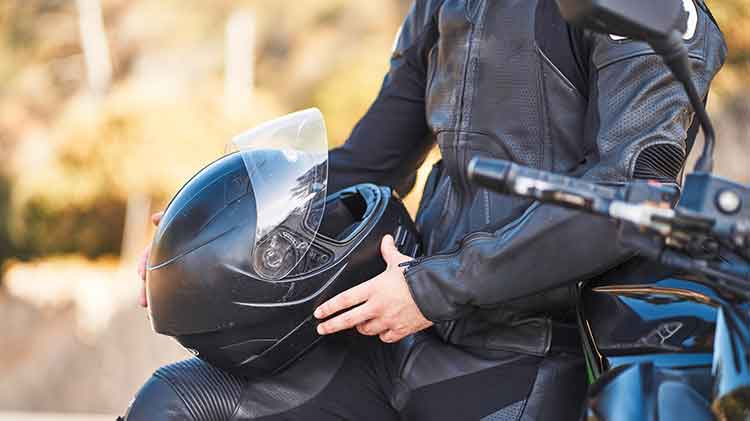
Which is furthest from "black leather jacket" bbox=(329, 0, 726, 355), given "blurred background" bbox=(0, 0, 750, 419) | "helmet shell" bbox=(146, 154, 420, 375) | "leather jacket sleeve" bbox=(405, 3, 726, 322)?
"blurred background" bbox=(0, 0, 750, 419)

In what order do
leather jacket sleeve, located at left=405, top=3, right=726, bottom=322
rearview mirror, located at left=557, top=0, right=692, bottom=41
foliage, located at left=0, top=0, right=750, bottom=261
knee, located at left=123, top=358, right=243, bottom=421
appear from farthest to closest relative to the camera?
1. foliage, located at left=0, top=0, right=750, bottom=261
2. knee, located at left=123, top=358, right=243, bottom=421
3. leather jacket sleeve, located at left=405, top=3, right=726, bottom=322
4. rearview mirror, located at left=557, top=0, right=692, bottom=41

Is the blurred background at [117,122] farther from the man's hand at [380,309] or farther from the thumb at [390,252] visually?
the man's hand at [380,309]

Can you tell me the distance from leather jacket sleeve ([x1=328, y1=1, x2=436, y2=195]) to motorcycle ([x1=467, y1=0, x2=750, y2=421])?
3.14 ft

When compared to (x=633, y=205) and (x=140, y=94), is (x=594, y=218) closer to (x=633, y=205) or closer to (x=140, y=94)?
(x=633, y=205)

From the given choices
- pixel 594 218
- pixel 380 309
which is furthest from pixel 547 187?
pixel 380 309

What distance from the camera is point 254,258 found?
1635 mm

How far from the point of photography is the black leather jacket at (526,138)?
5.05 feet

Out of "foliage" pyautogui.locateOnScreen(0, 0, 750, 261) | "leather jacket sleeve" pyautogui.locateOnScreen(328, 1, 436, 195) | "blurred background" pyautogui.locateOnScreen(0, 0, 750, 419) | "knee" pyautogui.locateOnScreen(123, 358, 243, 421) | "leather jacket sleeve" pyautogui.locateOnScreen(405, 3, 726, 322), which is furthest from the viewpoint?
"foliage" pyautogui.locateOnScreen(0, 0, 750, 261)

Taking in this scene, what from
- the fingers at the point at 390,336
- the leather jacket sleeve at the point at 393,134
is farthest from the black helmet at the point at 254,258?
the leather jacket sleeve at the point at 393,134

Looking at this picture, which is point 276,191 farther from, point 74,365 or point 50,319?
point 50,319

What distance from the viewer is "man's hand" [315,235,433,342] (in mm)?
1624

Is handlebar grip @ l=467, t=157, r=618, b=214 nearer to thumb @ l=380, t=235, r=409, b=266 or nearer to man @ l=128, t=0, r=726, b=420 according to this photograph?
man @ l=128, t=0, r=726, b=420

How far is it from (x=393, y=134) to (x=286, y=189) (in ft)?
2.02

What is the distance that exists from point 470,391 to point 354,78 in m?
8.06
